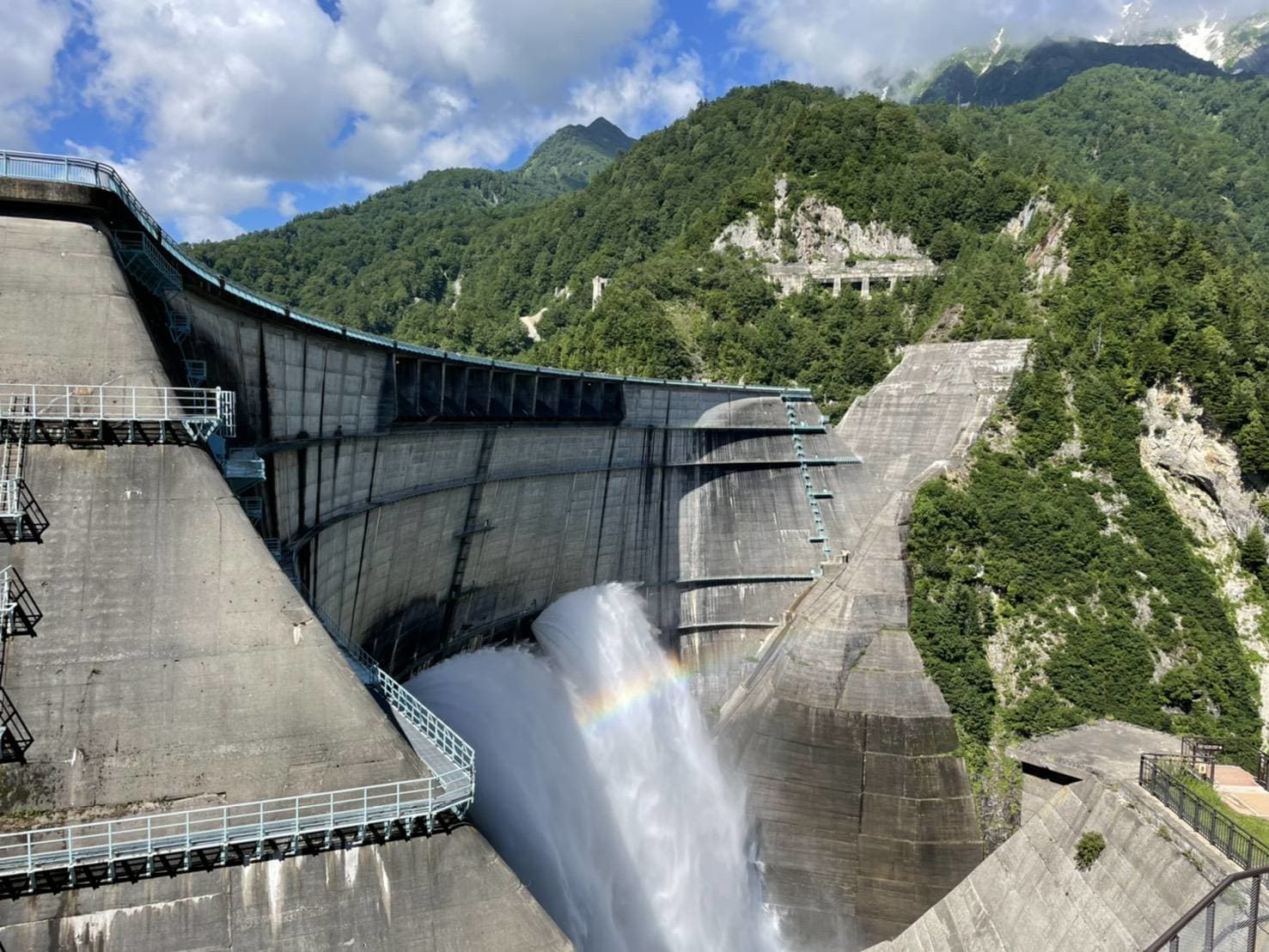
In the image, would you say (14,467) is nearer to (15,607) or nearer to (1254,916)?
(15,607)

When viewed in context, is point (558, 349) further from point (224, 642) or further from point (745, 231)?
point (224, 642)

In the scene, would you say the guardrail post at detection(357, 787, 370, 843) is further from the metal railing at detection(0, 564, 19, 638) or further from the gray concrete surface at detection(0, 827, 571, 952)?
the metal railing at detection(0, 564, 19, 638)

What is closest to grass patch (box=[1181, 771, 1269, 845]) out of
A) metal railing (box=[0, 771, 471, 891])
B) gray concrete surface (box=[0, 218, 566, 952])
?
gray concrete surface (box=[0, 218, 566, 952])

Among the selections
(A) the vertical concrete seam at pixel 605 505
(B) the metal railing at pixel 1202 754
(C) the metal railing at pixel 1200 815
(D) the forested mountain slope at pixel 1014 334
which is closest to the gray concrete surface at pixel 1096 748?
(B) the metal railing at pixel 1202 754

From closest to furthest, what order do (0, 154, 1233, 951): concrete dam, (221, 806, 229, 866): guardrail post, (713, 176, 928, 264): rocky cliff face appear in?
(221, 806, 229, 866): guardrail post < (0, 154, 1233, 951): concrete dam < (713, 176, 928, 264): rocky cliff face

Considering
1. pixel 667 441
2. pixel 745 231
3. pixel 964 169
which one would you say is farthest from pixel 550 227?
pixel 667 441

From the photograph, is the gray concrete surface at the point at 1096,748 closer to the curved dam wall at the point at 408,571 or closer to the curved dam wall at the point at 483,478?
the curved dam wall at the point at 408,571

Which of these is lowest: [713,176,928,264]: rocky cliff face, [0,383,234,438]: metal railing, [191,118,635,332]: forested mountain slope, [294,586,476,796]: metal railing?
[294,586,476,796]: metal railing
